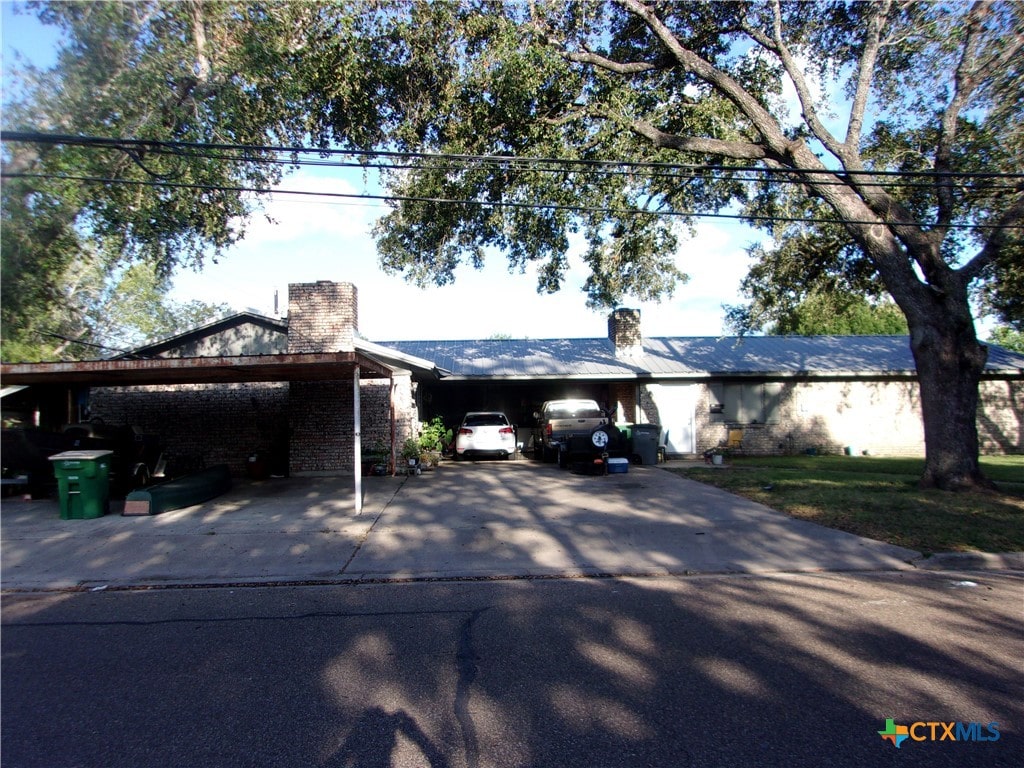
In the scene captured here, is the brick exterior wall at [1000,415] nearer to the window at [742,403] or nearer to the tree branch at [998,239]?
the window at [742,403]

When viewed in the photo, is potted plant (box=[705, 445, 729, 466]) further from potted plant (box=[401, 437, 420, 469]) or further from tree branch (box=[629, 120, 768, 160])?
tree branch (box=[629, 120, 768, 160])

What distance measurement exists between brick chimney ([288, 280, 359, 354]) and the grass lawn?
892 centimetres

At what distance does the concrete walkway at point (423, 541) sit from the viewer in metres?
7.92

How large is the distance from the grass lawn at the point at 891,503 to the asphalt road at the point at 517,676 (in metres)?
2.00

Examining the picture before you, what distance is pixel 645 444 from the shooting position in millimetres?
17672

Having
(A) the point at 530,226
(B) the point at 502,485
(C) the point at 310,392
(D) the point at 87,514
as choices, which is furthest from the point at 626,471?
(D) the point at 87,514

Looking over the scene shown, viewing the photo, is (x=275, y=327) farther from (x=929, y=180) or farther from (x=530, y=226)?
(x=929, y=180)

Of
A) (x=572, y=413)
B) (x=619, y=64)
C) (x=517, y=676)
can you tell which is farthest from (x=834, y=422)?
(x=517, y=676)

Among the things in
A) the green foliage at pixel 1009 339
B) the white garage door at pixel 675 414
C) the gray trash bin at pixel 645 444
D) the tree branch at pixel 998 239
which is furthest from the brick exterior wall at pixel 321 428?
the green foliage at pixel 1009 339

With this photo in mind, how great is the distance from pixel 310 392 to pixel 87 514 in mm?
5853

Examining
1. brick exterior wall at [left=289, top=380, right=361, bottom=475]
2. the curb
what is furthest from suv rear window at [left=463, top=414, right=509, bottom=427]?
the curb

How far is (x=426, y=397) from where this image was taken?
2141 cm

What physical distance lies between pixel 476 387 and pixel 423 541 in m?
13.6

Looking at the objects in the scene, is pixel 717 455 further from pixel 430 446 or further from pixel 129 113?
pixel 129 113
